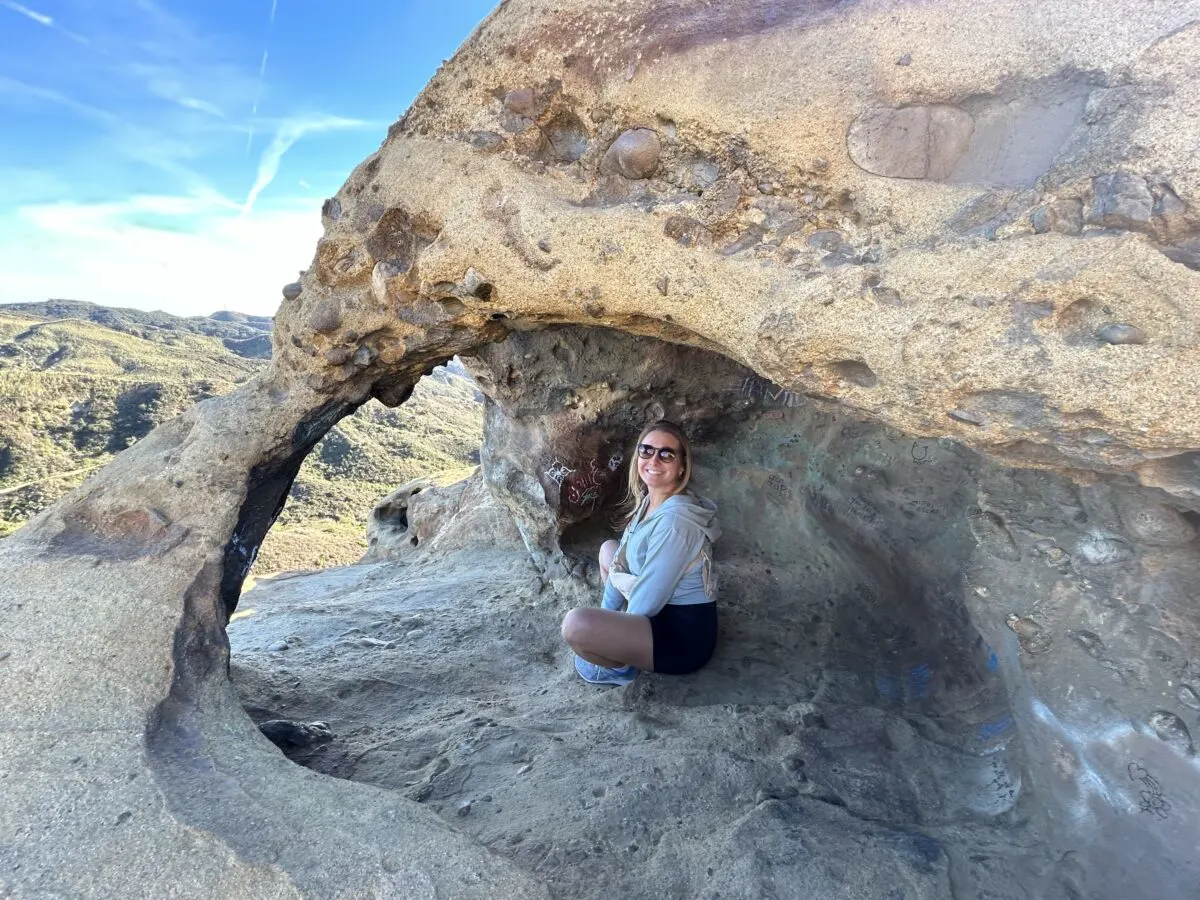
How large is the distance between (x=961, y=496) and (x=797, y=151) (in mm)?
1183

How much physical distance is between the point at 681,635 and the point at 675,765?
390 mm

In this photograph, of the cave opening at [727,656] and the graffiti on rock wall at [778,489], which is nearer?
the cave opening at [727,656]

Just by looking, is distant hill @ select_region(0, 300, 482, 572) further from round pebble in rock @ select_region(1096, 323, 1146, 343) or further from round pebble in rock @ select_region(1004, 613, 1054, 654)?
round pebble in rock @ select_region(1096, 323, 1146, 343)

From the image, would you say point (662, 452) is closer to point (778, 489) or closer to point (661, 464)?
point (661, 464)

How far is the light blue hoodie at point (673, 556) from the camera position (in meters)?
2.00

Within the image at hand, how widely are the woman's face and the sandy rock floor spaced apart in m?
0.62

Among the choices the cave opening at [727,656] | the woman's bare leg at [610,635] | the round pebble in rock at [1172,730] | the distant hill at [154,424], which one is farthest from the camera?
the distant hill at [154,424]

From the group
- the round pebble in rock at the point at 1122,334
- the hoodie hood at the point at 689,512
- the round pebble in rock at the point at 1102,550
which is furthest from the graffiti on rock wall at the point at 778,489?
the round pebble in rock at the point at 1122,334

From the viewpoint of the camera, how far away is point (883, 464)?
7.64ft

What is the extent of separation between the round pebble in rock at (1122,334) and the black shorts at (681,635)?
126 centimetres

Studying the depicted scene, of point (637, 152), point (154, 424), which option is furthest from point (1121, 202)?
point (154, 424)

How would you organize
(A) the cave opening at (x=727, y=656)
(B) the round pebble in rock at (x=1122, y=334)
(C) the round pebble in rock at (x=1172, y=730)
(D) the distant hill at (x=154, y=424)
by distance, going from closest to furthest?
(B) the round pebble in rock at (x=1122, y=334)
(C) the round pebble in rock at (x=1172, y=730)
(A) the cave opening at (x=727, y=656)
(D) the distant hill at (x=154, y=424)

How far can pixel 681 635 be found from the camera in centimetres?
206

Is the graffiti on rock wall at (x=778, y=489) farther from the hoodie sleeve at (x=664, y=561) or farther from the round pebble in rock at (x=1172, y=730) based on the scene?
the round pebble in rock at (x=1172, y=730)
